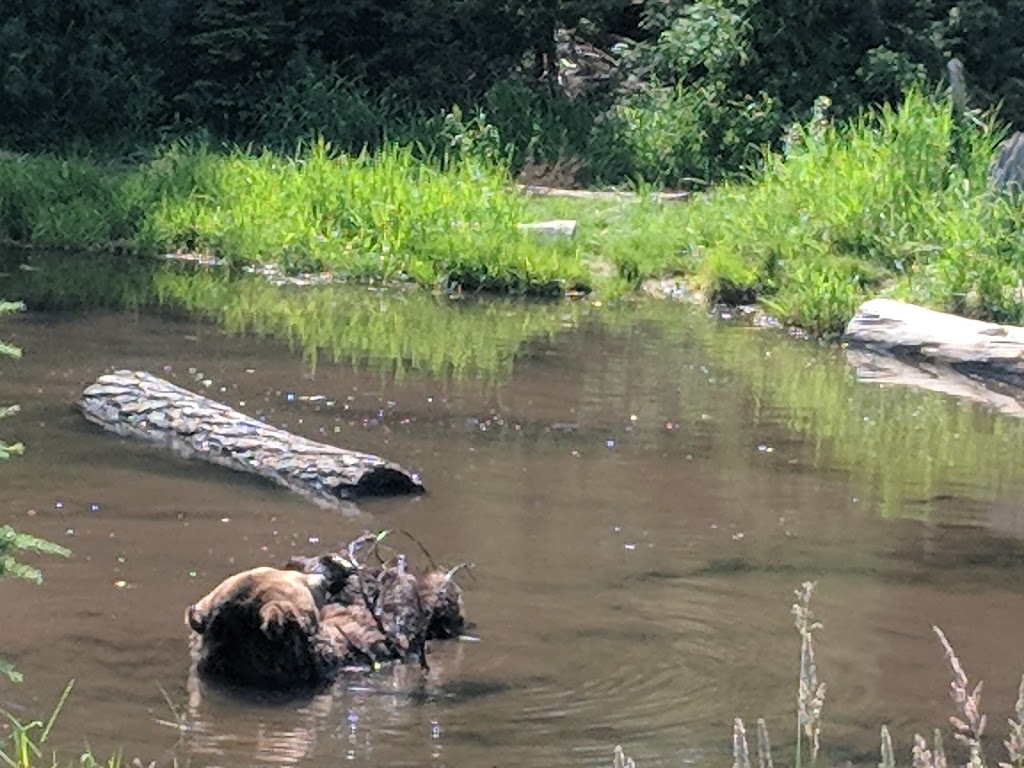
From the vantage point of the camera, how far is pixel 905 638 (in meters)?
6.48

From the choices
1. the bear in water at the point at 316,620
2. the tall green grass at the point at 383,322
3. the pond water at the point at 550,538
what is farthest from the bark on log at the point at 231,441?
Result: the tall green grass at the point at 383,322

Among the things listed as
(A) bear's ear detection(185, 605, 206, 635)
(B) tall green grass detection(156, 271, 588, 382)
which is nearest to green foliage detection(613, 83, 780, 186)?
(B) tall green grass detection(156, 271, 588, 382)

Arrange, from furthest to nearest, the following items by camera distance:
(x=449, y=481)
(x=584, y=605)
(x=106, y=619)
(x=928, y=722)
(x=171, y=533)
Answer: (x=449, y=481), (x=171, y=533), (x=584, y=605), (x=106, y=619), (x=928, y=722)

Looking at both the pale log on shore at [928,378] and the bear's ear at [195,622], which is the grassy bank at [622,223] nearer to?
the pale log on shore at [928,378]

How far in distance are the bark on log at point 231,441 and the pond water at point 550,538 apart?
120 millimetres

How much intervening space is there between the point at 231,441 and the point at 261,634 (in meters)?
2.89

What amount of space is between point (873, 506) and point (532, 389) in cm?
276

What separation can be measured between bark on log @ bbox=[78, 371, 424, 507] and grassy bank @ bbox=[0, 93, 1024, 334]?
5.56m

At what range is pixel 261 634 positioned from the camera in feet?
18.8

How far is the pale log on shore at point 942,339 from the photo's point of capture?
1204cm

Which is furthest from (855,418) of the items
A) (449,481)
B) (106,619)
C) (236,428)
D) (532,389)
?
(106,619)

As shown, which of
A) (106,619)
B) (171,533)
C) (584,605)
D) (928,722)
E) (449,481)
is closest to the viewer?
Result: (928,722)

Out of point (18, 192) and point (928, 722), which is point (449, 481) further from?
point (18, 192)

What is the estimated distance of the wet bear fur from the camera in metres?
5.69
